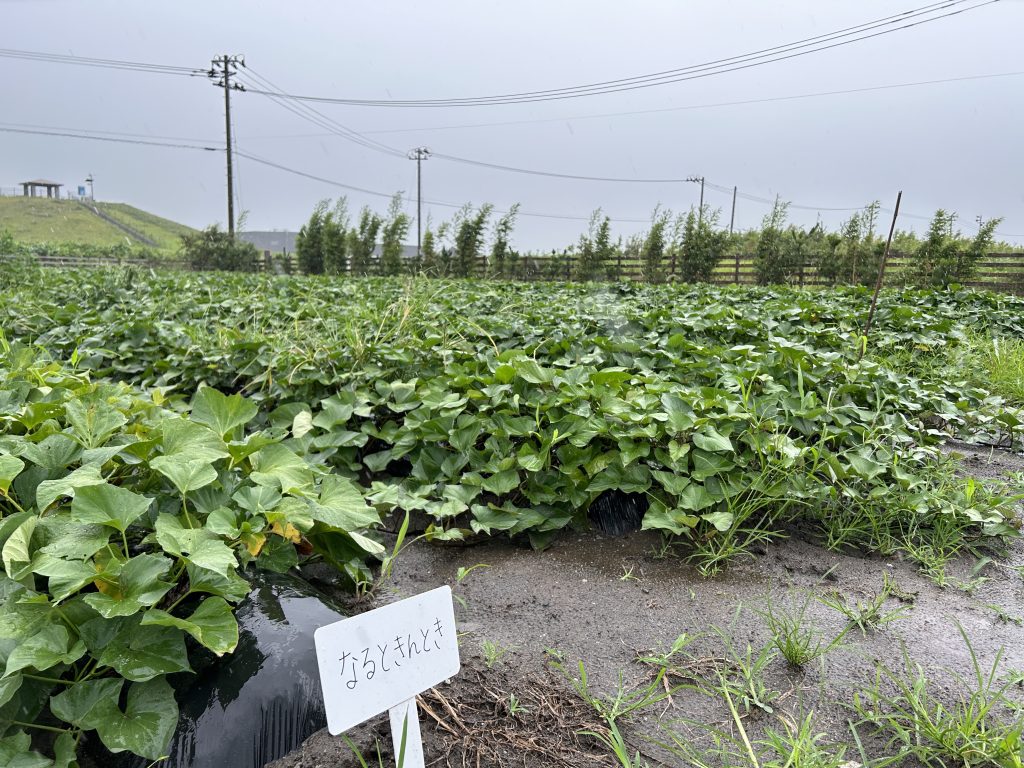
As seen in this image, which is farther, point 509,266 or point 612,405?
point 509,266

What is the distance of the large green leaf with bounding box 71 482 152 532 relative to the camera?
100 cm

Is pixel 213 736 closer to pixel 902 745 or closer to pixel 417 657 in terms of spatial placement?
pixel 417 657

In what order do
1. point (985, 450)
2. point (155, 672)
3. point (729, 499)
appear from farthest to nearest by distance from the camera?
point (985, 450) → point (729, 499) → point (155, 672)

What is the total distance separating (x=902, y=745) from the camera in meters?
1.16

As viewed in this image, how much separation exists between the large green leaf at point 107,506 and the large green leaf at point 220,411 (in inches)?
17.9

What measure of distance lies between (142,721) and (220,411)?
73cm

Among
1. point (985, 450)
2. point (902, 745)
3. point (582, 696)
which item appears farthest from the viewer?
point (985, 450)

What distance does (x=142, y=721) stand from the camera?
0.96m

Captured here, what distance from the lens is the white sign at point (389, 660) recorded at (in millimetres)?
918

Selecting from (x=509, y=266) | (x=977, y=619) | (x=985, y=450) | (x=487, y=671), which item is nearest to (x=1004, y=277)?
(x=509, y=266)

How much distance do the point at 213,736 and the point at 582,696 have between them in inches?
27.2

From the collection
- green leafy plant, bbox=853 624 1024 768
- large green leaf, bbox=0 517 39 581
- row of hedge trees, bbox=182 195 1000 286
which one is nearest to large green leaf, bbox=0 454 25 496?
large green leaf, bbox=0 517 39 581

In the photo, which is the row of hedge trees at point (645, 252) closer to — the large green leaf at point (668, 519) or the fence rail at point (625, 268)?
the fence rail at point (625, 268)

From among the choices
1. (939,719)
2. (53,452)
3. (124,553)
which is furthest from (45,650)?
(939,719)
